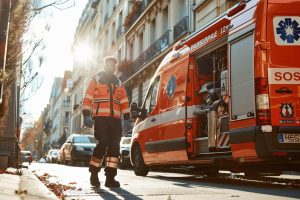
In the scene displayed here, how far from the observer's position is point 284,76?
21.1ft

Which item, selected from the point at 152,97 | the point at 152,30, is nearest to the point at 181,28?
the point at 152,30

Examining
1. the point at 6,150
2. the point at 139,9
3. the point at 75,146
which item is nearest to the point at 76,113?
the point at 139,9

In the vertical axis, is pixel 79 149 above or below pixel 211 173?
above

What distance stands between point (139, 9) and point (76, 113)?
88.7 feet

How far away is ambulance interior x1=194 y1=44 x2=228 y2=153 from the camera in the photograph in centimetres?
796

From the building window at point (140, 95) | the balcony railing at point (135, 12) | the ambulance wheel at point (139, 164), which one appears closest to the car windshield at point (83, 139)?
the building window at point (140, 95)

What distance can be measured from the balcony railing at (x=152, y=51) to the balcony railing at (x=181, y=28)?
85 centimetres

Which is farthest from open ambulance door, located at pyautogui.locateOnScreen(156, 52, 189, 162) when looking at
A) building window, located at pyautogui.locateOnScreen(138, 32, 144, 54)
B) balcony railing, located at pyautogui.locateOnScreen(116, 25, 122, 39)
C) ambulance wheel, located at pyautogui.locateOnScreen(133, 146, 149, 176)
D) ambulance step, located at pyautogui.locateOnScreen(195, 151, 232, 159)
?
balcony railing, located at pyautogui.locateOnScreen(116, 25, 122, 39)

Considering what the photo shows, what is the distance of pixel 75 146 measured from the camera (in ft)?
68.8

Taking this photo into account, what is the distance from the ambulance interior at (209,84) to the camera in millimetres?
7957

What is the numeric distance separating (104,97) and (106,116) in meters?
0.33

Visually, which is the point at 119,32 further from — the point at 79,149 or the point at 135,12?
the point at 79,149

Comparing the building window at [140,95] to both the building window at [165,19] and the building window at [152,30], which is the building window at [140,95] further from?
the building window at [165,19]

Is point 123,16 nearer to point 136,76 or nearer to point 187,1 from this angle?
point 136,76
